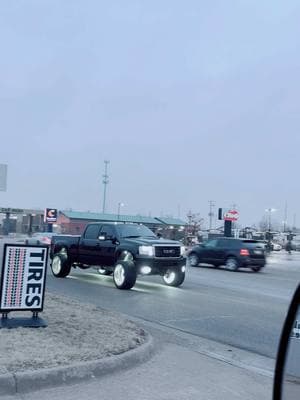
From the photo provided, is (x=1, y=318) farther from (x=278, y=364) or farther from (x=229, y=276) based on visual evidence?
(x=229, y=276)

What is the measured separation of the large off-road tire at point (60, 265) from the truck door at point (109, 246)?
6.35ft

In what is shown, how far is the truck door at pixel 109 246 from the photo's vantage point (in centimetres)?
1680

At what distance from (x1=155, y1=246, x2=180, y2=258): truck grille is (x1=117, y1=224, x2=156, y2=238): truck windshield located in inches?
51.4

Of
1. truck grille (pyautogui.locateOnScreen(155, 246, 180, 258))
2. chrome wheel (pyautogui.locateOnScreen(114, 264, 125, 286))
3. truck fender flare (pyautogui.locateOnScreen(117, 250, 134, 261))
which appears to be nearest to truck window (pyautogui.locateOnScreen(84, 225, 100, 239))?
truck fender flare (pyautogui.locateOnScreen(117, 250, 134, 261))

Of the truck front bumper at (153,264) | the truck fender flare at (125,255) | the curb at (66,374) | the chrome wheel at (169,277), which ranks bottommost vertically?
the curb at (66,374)

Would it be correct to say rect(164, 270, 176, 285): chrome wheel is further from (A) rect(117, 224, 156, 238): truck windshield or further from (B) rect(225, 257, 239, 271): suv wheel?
(B) rect(225, 257, 239, 271): suv wheel

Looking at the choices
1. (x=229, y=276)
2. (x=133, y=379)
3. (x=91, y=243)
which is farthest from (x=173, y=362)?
(x=229, y=276)

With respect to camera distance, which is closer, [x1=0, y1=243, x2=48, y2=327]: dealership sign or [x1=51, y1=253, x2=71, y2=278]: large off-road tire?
[x1=0, y1=243, x2=48, y2=327]: dealership sign

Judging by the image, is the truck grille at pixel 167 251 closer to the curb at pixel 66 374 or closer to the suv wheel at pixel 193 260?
the curb at pixel 66 374

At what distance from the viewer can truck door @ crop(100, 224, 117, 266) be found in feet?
55.1

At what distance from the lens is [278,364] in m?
2.19

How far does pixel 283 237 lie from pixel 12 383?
88847 mm

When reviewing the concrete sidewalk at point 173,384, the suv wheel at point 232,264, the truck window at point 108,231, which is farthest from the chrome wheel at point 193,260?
the concrete sidewalk at point 173,384

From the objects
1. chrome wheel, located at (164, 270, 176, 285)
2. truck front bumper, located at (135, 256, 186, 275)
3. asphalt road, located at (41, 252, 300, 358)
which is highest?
truck front bumper, located at (135, 256, 186, 275)
